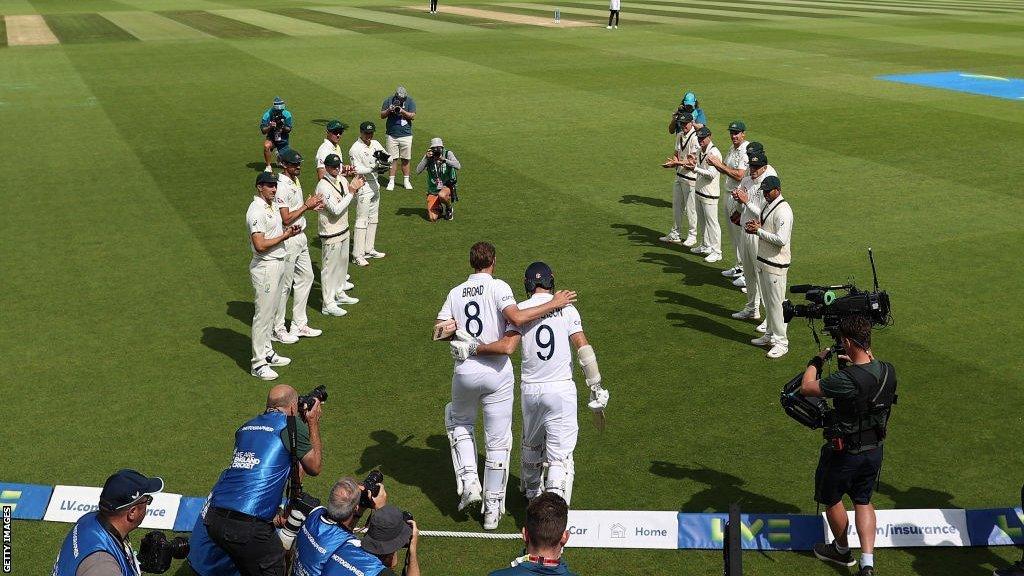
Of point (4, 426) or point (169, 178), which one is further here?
point (169, 178)

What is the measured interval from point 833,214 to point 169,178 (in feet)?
46.3

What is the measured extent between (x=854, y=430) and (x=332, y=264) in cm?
852

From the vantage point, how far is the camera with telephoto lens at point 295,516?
7211 mm

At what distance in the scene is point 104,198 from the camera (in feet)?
64.4

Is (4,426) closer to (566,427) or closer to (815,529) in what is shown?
(566,427)

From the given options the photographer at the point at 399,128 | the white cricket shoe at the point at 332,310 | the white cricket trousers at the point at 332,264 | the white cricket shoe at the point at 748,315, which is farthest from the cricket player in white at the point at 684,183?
the photographer at the point at 399,128

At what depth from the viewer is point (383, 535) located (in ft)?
20.3

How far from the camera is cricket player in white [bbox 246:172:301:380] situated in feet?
38.5

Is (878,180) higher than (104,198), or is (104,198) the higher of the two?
(878,180)

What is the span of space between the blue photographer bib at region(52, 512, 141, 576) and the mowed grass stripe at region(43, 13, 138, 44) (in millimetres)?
40486

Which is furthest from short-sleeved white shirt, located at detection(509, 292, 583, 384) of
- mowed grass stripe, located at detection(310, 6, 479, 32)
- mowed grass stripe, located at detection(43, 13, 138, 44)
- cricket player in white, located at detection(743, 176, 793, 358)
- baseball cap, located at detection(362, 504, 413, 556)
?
mowed grass stripe, located at detection(43, 13, 138, 44)

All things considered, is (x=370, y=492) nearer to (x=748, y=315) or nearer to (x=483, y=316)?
(x=483, y=316)

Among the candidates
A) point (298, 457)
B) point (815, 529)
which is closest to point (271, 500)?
point (298, 457)

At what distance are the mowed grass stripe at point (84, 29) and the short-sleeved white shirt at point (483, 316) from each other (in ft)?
127
